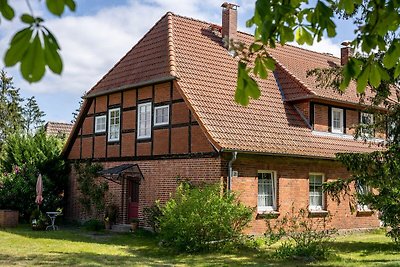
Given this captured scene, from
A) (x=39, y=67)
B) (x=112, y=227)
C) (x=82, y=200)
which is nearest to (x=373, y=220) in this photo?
→ (x=112, y=227)

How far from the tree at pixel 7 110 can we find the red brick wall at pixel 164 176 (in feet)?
55.2

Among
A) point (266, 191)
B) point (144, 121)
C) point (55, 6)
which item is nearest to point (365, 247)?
point (266, 191)

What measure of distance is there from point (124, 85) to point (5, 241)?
7.64m

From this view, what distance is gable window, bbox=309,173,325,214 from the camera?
21562 mm

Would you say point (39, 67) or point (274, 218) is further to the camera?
point (274, 218)

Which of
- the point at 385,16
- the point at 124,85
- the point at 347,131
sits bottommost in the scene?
the point at 385,16

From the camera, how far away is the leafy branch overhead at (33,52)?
2594 mm

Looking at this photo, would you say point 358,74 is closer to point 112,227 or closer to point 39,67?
point 39,67

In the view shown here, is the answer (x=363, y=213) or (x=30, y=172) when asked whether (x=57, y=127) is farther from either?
(x=363, y=213)

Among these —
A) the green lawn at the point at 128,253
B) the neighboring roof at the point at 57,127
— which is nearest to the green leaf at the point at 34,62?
the green lawn at the point at 128,253

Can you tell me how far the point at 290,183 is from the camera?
807 inches

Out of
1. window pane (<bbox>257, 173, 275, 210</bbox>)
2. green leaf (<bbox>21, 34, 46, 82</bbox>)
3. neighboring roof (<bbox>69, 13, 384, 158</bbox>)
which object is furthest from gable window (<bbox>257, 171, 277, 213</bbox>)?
green leaf (<bbox>21, 34, 46, 82</bbox>)

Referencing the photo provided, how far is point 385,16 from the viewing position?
4.05 meters

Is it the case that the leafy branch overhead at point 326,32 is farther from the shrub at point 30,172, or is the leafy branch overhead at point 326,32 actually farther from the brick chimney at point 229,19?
the shrub at point 30,172
